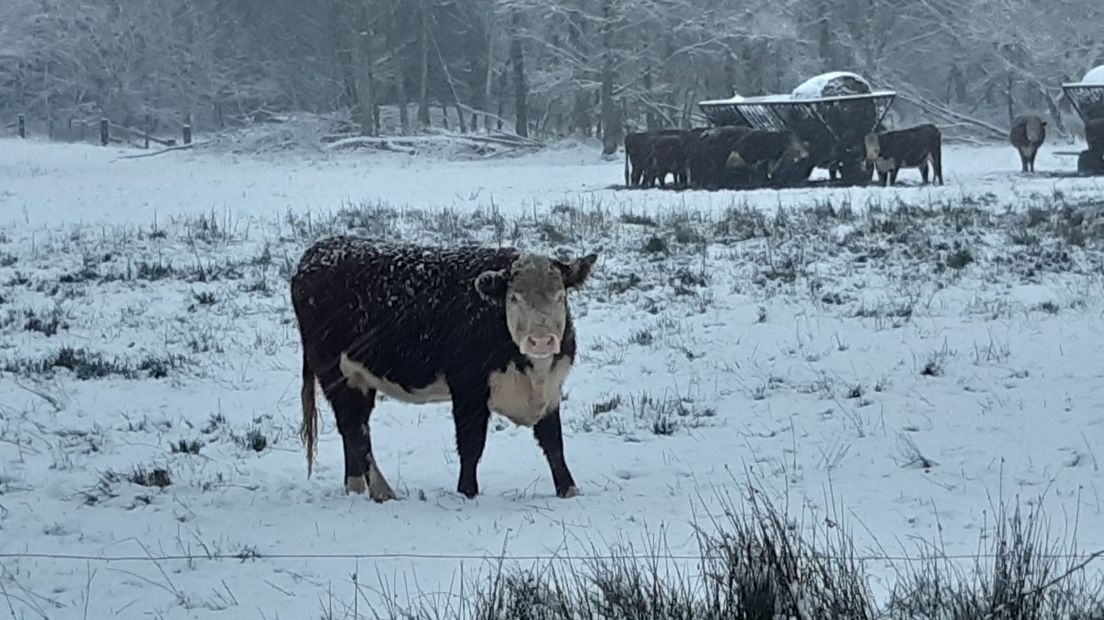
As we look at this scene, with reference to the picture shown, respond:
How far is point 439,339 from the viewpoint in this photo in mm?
6984

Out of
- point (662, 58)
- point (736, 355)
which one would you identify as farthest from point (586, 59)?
point (736, 355)

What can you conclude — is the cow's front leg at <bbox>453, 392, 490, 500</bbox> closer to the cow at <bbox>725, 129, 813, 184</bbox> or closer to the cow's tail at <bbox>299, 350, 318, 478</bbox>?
the cow's tail at <bbox>299, 350, 318, 478</bbox>

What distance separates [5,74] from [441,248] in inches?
2038

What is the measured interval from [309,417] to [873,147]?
20.5 m

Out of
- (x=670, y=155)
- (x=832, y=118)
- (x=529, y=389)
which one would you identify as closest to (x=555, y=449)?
(x=529, y=389)

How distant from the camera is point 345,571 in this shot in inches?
219

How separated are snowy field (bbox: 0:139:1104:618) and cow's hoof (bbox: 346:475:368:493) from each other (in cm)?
→ 11

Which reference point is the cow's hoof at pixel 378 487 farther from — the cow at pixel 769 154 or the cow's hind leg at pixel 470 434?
the cow at pixel 769 154

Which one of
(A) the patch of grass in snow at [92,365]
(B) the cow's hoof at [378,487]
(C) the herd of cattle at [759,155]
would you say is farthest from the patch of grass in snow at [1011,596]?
(C) the herd of cattle at [759,155]

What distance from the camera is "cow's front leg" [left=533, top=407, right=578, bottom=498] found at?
6891 millimetres

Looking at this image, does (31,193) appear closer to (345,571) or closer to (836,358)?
(836,358)

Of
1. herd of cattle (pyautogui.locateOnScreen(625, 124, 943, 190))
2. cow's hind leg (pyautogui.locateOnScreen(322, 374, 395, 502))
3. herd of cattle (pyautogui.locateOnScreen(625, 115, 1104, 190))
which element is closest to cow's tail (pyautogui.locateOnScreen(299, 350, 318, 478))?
cow's hind leg (pyautogui.locateOnScreen(322, 374, 395, 502))

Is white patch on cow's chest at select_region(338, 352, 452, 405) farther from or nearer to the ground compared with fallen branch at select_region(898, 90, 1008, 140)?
nearer to the ground

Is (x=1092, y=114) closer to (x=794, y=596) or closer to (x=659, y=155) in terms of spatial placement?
(x=659, y=155)
